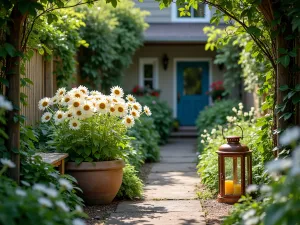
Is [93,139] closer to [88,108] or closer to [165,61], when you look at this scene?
[88,108]

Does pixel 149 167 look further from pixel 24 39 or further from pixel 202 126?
pixel 24 39

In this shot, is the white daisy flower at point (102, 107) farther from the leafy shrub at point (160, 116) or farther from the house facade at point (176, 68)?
the house facade at point (176, 68)

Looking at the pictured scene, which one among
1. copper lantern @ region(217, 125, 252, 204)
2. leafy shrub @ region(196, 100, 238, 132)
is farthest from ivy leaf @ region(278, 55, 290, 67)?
leafy shrub @ region(196, 100, 238, 132)

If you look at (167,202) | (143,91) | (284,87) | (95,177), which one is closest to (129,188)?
(167,202)

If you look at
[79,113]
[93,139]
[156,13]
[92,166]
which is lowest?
[92,166]

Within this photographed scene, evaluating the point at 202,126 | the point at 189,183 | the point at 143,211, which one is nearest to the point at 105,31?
the point at 202,126

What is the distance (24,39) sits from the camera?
16.9 feet

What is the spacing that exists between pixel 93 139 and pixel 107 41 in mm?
5996

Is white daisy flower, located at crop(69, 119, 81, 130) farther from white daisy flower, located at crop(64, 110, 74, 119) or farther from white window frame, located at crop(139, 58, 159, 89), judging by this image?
white window frame, located at crop(139, 58, 159, 89)

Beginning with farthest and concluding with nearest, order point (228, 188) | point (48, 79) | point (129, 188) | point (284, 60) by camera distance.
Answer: point (48, 79) < point (129, 188) < point (228, 188) < point (284, 60)

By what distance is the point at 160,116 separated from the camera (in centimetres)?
1393

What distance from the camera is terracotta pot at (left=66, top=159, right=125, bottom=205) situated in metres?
6.14

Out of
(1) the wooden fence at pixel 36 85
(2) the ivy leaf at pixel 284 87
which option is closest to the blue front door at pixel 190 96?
(1) the wooden fence at pixel 36 85

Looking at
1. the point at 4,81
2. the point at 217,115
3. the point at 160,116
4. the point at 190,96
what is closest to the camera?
the point at 4,81
